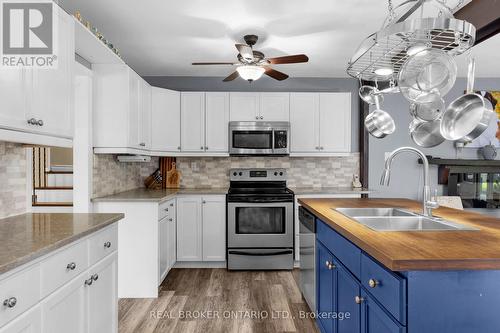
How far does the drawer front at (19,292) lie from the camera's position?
1057 millimetres

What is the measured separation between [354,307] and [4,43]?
2088mm

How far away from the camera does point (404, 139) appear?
439cm

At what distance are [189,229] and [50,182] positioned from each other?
2267 mm

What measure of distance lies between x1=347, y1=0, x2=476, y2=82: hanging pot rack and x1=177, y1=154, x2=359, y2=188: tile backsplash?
2.49 meters

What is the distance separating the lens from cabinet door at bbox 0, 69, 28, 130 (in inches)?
56.7

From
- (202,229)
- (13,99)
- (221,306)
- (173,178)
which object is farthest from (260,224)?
(13,99)

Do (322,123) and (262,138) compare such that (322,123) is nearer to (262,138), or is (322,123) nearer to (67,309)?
(262,138)

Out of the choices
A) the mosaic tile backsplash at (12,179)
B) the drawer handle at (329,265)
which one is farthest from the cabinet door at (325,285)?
the mosaic tile backsplash at (12,179)

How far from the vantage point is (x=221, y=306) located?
286 cm

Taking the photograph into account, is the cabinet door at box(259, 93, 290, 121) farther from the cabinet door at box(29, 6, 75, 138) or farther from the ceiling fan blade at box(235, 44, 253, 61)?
the cabinet door at box(29, 6, 75, 138)

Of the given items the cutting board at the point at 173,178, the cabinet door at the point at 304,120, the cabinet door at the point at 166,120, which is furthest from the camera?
the cutting board at the point at 173,178

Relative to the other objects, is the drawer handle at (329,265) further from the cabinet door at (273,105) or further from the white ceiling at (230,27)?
the cabinet door at (273,105)

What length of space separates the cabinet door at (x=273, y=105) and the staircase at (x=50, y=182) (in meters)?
2.64

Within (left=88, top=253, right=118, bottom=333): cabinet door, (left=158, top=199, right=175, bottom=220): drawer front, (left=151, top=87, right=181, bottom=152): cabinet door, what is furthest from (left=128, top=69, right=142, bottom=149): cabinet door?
(left=88, top=253, right=118, bottom=333): cabinet door
